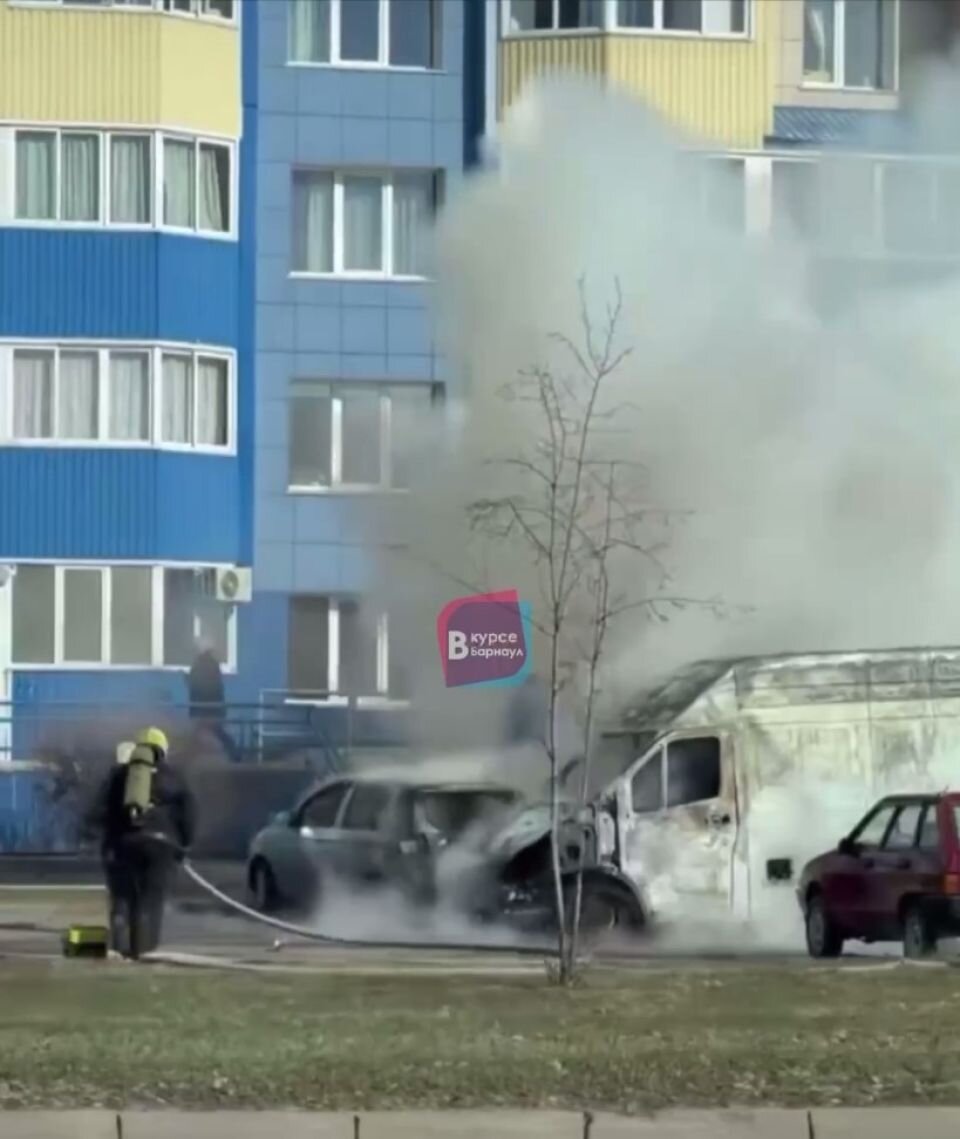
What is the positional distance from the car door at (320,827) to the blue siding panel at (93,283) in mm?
11322

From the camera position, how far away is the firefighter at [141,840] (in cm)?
1980

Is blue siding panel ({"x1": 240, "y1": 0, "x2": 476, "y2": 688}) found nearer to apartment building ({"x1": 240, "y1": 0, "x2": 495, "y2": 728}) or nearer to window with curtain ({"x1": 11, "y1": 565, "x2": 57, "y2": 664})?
apartment building ({"x1": 240, "y1": 0, "x2": 495, "y2": 728})

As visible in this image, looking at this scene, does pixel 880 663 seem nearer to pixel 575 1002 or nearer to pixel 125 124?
pixel 575 1002

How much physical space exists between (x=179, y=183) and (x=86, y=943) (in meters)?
17.2

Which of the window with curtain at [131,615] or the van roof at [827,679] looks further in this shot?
the window with curtain at [131,615]

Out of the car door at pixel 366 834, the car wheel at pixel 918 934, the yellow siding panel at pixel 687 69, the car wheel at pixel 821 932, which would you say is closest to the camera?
the car wheel at pixel 918 934

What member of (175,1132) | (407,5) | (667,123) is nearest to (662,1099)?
(175,1132)

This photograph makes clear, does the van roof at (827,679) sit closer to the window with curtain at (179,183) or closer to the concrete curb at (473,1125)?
the concrete curb at (473,1125)

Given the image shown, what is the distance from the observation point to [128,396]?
1384 inches

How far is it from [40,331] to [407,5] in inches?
257

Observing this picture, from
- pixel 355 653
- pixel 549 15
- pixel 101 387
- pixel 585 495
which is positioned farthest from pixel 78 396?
pixel 585 495

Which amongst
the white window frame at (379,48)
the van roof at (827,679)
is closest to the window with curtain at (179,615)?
the white window frame at (379,48)

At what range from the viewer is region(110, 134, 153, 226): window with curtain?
3491 centimetres

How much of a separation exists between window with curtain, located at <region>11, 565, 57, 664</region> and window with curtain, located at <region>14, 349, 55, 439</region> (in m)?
1.72
